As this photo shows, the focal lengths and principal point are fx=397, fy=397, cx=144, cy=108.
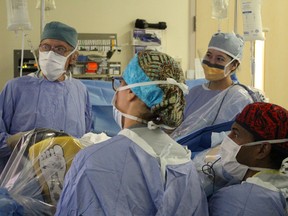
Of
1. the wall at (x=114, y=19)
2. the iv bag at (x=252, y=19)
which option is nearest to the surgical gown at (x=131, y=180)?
the iv bag at (x=252, y=19)

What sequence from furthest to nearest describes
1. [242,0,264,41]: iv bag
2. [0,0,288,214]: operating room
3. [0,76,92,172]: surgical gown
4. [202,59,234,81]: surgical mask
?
[0,0,288,214]: operating room → [242,0,264,41]: iv bag → [202,59,234,81]: surgical mask → [0,76,92,172]: surgical gown

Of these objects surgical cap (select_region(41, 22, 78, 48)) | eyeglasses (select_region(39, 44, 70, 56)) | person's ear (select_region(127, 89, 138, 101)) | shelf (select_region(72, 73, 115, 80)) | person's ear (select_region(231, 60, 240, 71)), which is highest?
surgical cap (select_region(41, 22, 78, 48))

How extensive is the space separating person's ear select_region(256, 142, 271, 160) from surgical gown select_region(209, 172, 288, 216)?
0.26 ft

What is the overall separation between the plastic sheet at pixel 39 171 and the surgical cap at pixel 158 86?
444 millimetres

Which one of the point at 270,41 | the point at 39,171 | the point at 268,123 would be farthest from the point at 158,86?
the point at 270,41

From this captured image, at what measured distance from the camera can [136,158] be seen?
106 cm

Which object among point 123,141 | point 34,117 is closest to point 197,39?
point 34,117

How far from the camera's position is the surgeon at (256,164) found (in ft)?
3.80

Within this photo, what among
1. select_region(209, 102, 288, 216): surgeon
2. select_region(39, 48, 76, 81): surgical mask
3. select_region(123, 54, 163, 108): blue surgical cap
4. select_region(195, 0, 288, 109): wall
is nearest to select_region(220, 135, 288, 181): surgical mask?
select_region(209, 102, 288, 216): surgeon

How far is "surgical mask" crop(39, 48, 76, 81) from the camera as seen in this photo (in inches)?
79.7

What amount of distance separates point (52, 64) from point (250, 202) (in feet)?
4.16

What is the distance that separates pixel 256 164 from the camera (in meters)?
1.32

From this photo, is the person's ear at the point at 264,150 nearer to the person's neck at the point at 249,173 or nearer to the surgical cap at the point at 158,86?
the person's neck at the point at 249,173

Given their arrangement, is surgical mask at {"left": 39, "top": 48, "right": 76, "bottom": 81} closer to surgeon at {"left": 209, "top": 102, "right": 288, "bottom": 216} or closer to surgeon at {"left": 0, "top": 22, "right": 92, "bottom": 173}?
surgeon at {"left": 0, "top": 22, "right": 92, "bottom": 173}
